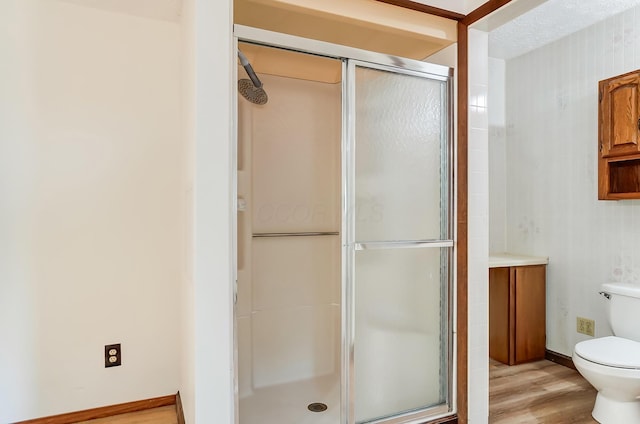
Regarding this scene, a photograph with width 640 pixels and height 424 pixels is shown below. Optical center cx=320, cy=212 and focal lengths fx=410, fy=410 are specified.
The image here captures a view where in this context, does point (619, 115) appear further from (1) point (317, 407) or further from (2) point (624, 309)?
(1) point (317, 407)

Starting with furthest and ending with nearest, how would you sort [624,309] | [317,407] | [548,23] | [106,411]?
[548,23], [624,309], [317,407], [106,411]

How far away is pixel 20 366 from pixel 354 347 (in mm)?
1587

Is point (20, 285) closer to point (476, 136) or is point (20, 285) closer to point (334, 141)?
point (334, 141)

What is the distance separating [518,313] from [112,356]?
2.70 meters

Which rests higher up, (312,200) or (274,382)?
(312,200)

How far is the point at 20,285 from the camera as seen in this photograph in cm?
193

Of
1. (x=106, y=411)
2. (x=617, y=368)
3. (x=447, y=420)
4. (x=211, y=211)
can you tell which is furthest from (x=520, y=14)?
(x=106, y=411)

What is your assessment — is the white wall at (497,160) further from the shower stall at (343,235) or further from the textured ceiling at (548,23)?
the shower stall at (343,235)

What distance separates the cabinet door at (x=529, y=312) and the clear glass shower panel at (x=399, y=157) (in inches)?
52.6

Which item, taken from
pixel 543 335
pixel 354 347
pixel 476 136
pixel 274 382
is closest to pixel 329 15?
pixel 476 136

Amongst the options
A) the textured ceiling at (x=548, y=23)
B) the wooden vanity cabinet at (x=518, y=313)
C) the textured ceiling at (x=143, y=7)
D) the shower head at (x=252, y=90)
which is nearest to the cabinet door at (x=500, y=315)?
the wooden vanity cabinet at (x=518, y=313)

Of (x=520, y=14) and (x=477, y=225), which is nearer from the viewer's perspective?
(x=520, y=14)

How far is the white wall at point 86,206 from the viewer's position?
1.93m

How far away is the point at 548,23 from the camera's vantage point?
2801 mm
